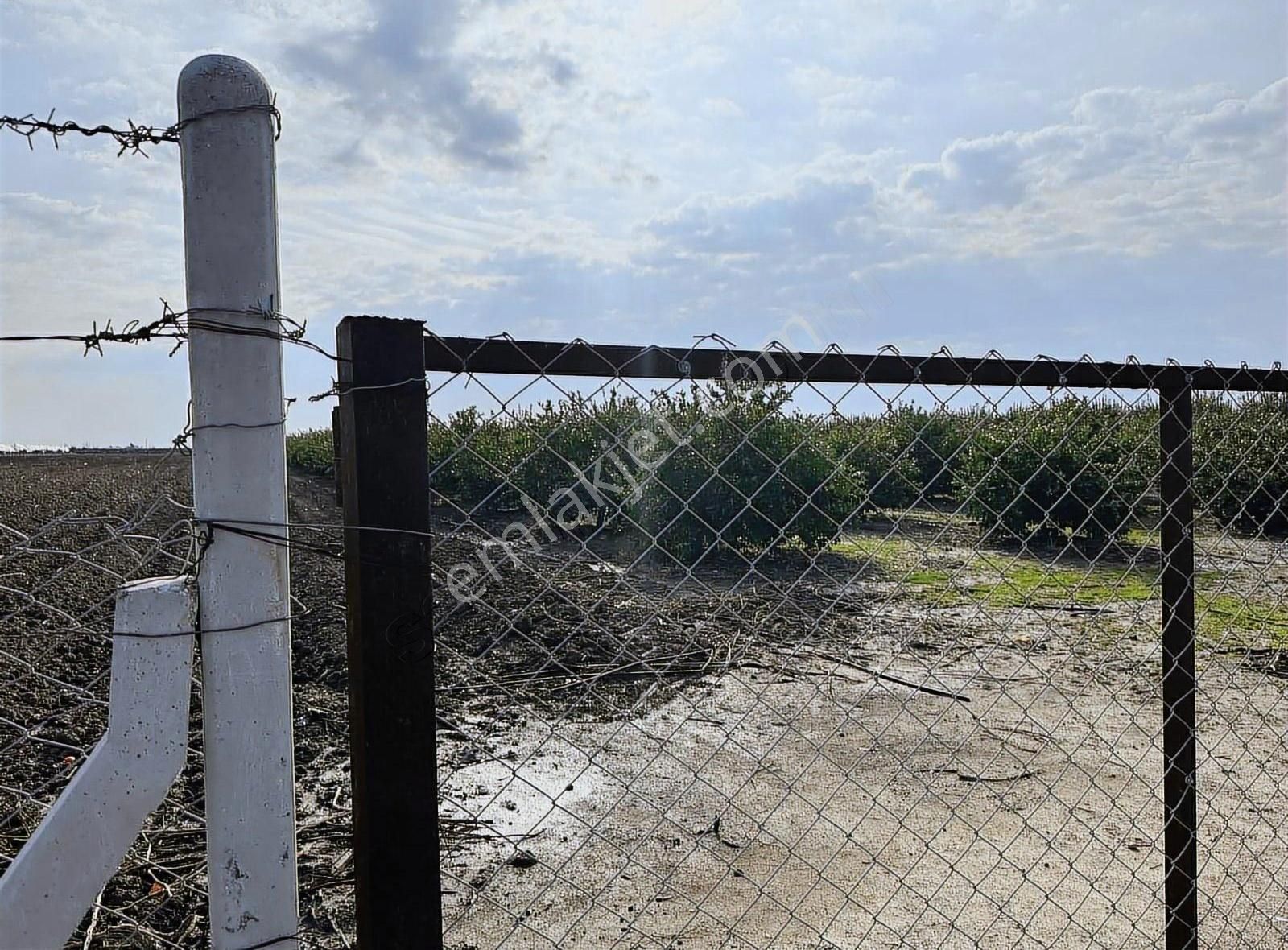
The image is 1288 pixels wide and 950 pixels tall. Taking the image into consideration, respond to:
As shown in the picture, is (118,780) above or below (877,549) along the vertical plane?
above

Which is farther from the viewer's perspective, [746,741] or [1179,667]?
[746,741]

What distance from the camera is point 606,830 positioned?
120 inches

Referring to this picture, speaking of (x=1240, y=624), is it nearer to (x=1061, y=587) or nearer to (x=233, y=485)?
(x=1061, y=587)

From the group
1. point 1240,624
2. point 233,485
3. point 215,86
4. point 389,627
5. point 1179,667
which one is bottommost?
point 1240,624

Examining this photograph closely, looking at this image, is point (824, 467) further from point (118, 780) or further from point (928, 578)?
Result: point (118, 780)

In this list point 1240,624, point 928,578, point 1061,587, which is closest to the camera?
point 1240,624

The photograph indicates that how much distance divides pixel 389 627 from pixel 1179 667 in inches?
71.4

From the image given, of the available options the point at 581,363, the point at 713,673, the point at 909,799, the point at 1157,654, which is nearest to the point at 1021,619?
the point at 1157,654

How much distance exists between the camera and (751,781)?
2986mm

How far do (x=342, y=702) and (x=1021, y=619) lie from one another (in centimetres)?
490

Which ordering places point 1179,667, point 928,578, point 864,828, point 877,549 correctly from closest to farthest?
point 1179,667, point 864,828, point 928,578, point 877,549

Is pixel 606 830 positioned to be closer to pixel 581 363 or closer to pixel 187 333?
pixel 581 363

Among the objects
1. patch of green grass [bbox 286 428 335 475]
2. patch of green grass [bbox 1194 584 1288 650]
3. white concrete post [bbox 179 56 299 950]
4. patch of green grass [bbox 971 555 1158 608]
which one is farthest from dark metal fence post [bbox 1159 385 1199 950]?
patch of green grass [bbox 286 428 335 475]

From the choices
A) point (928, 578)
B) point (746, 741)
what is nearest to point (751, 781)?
point (746, 741)
